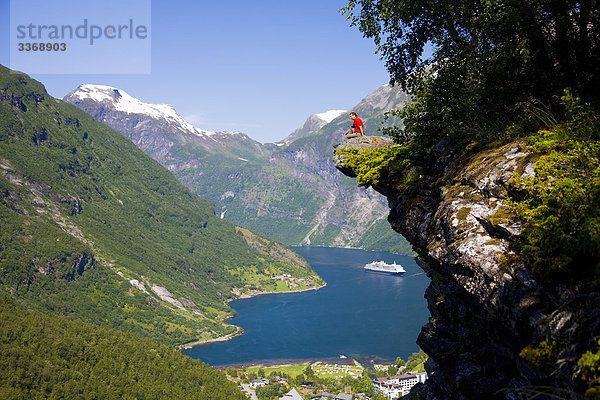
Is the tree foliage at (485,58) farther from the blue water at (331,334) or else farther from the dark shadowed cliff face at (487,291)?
the blue water at (331,334)

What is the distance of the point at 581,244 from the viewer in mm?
8047

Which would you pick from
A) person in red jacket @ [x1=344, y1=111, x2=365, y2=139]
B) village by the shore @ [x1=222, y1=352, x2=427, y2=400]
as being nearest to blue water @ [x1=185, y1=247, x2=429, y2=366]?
village by the shore @ [x1=222, y1=352, x2=427, y2=400]

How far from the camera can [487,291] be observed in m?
9.84

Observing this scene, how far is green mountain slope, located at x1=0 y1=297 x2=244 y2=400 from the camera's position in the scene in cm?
8606

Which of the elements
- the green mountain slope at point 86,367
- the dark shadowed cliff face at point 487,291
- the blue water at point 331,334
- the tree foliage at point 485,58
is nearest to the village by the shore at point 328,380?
the blue water at point 331,334

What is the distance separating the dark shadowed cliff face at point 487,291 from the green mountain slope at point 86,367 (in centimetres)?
8769

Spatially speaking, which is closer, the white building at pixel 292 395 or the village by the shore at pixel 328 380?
the village by the shore at pixel 328 380

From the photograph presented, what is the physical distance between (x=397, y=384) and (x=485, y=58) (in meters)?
101

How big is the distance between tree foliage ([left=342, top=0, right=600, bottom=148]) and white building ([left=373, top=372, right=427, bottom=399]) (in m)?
93.8

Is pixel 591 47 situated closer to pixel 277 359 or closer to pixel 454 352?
pixel 454 352

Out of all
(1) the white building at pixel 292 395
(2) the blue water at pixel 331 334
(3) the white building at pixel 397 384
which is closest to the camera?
(3) the white building at pixel 397 384

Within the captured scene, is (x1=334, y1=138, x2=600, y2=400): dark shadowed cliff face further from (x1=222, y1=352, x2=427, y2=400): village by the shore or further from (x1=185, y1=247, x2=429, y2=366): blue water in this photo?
(x1=185, y1=247, x2=429, y2=366): blue water

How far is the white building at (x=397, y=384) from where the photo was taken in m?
99.9

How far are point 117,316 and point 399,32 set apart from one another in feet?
663
